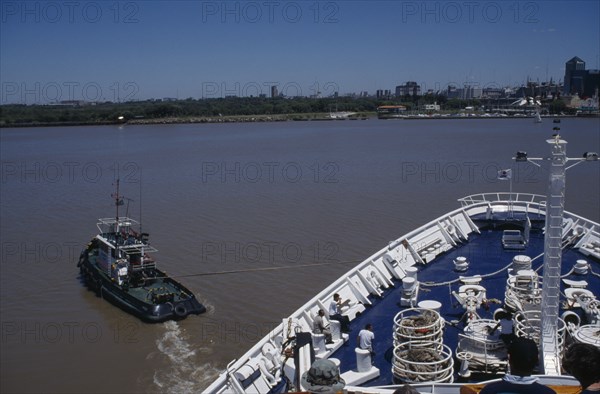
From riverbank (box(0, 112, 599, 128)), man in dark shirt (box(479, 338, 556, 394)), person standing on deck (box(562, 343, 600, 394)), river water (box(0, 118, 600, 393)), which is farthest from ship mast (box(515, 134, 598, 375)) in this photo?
riverbank (box(0, 112, 599, 128))

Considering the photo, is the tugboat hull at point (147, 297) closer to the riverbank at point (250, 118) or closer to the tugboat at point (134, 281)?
the tugboat at point (134, 281)

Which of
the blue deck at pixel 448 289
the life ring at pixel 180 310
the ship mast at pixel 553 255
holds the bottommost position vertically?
the life ring at pixel 180 310

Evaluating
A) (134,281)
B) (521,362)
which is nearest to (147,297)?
(134,281)

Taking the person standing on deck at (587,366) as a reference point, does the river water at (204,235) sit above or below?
below

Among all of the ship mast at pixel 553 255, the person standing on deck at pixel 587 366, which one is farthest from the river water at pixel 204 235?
the person standing on deck at pixel 587 366

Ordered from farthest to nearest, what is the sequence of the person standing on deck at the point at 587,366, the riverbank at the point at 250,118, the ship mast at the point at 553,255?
1. the riverbank at the point at 250,118
2. the ship mast at the point at 553,255
3. the person standing on deck at the point at 587,366

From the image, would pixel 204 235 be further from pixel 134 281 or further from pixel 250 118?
pixel 250 118

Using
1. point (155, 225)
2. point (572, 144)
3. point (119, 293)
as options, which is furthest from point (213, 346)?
point (572, 144)
